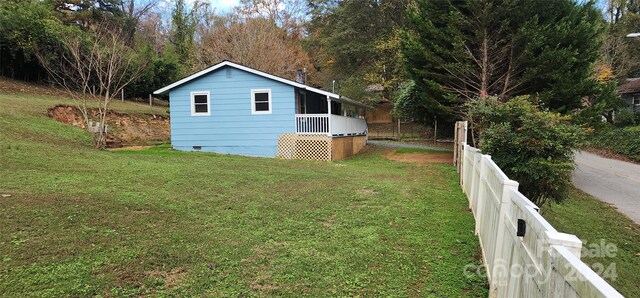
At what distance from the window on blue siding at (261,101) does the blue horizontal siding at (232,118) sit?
0.14 metres

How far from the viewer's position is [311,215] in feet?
19.2

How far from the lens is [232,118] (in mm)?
16281

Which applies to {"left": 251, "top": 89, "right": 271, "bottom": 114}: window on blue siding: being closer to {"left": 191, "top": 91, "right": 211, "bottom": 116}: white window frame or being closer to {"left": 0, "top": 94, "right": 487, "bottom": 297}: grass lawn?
{"left": 191, "top": 91, "right": 211, "bottom": 116}: white window frame

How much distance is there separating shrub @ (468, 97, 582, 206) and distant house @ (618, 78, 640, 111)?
1372 inches

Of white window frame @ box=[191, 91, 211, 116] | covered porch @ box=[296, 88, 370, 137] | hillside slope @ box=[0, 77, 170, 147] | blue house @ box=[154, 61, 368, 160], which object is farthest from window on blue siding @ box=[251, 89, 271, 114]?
hillside slope @ box=[0, 77, 170, 147]

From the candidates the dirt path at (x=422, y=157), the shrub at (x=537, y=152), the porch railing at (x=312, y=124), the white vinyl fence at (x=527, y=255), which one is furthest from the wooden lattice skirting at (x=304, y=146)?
the white vinyl fence at (x=527, y=255)

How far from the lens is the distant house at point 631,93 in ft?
109

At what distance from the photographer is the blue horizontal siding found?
628 inches

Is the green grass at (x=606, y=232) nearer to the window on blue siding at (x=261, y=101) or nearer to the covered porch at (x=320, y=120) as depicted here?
the covered porch at (x=320, y=120)

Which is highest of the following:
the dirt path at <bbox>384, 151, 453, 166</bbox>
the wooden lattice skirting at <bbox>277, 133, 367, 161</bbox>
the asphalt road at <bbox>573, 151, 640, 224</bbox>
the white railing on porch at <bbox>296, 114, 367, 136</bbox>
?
the white railing on porch at <bbox>296, 114, 367, 136</bbox>

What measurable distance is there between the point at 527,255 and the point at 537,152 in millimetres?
4769

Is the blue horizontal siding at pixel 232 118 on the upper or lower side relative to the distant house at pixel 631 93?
lower

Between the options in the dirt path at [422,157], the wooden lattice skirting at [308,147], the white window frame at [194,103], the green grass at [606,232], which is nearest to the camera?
the green grass at [606,232]

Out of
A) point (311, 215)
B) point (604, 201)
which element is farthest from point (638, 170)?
point (311, 215)
